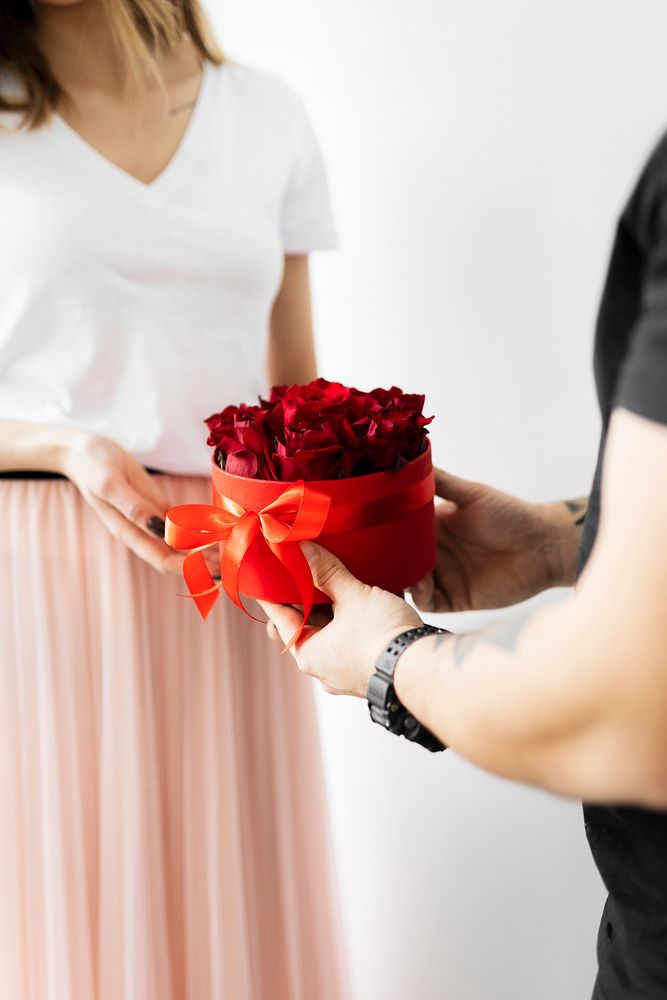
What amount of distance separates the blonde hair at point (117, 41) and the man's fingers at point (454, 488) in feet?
1.94

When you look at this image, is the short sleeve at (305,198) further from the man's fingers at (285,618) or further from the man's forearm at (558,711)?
the man's forearm at (558,711)

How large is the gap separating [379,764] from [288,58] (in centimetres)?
113

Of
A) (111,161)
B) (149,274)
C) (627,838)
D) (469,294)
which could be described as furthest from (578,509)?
(111,161)

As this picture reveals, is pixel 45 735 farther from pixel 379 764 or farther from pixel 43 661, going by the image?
pixel 379 764

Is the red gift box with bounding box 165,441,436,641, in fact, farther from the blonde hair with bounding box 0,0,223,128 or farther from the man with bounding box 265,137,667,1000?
the blonde hair with bounding box 0,0,223,128

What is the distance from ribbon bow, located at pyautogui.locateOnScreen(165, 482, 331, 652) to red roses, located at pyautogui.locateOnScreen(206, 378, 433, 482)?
3 centimetres

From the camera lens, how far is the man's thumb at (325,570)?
0.76 m

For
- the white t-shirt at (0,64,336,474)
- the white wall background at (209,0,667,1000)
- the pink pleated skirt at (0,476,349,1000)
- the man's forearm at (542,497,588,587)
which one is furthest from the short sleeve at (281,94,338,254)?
the man's forearm at (542,497,588,587)

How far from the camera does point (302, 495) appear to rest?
728 mm

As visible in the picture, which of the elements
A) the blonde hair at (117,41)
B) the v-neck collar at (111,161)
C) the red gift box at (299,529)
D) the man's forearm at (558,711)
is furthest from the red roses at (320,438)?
Result: the blonde hair at (117,41)

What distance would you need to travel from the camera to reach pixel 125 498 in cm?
95

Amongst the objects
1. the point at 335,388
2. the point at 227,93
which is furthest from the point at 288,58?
the point at 335,388

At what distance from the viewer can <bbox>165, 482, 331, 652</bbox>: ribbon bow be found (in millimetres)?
735

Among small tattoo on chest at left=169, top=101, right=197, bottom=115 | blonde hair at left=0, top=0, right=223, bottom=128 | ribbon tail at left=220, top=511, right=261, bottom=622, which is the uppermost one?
blonde hair at left=0, top=0, right=223, bottom=128
